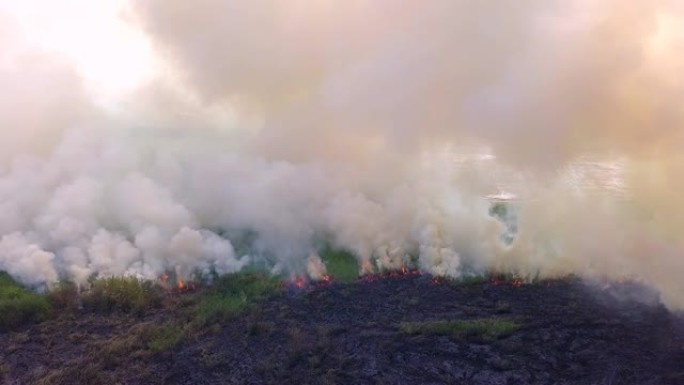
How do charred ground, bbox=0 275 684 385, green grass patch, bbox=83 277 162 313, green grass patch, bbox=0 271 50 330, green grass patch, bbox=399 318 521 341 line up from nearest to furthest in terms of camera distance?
charred ground, bbox=0 275 684 385, green grass patch, bbox=399 318 521 341, green grass patch, bbox=0 271 50 330, green grass patch, bbox=83 277 162 313

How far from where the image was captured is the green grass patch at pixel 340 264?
62.1 ft

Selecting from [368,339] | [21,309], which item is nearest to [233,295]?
[368,339]

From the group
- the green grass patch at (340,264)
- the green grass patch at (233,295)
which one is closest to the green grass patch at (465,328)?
the green grass patch at (340,264)

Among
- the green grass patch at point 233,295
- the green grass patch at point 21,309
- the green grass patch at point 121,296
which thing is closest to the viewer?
the green grass patch at point 233,295

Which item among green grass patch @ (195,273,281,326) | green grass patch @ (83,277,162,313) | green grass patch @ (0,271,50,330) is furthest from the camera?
green grass patch @ (83,277,162,313)

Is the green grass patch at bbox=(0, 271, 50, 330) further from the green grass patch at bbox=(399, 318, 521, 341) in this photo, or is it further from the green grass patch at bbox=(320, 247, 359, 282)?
the green grass patch at bbox=(399, 318, 521, 341)

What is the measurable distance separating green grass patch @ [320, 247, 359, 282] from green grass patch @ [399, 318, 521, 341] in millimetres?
3332

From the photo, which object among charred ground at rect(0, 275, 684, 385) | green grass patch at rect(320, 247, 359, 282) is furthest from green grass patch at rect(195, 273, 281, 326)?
green grass patch at rect(320, 247, 359, 282)

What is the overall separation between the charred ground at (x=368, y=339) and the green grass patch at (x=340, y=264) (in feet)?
2.75

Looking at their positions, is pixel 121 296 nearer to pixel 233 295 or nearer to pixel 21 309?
pixel 21 309

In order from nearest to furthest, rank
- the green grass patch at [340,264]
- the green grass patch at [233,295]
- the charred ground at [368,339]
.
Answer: the charred ground at [368,339]
the green grass patch at [233,295]
the green grass patch at [340,264]

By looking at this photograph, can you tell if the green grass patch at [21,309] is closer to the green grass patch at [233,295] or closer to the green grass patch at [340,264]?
the green grass patch at [233,295]

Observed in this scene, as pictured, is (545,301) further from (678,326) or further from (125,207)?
(125,207)

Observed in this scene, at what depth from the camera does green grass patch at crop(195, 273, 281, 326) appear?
656 inches
